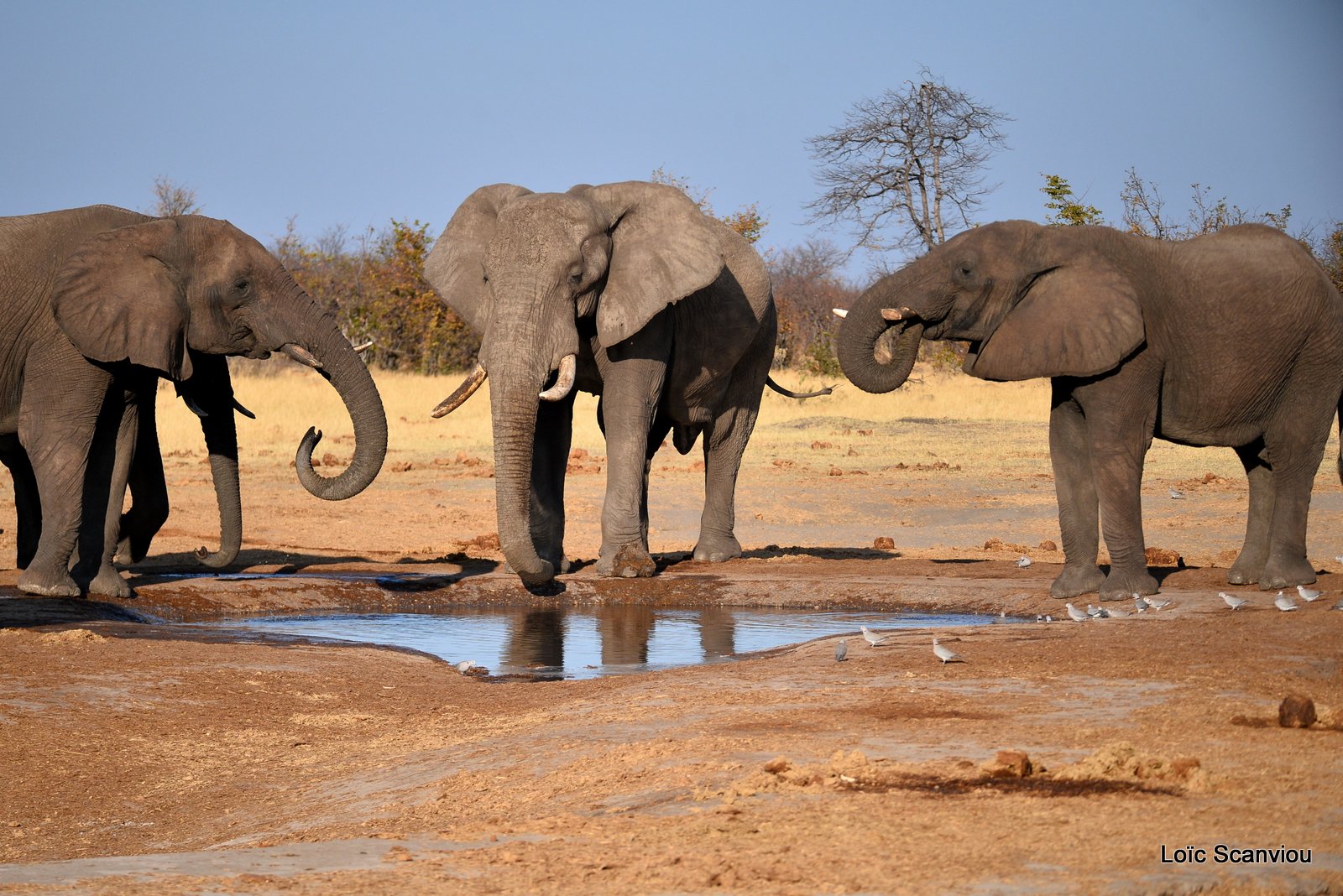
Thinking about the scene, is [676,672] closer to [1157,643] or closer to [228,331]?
[1157,643]

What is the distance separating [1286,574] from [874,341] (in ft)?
9.06

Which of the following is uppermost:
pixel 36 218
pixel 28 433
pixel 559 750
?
pixel 36 218

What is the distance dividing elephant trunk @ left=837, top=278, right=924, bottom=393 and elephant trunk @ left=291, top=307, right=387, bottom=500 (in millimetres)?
2856

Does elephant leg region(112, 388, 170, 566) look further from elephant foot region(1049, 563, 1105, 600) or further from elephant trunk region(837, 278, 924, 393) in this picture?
elephant foot region(1049, 563, 1105, 600)

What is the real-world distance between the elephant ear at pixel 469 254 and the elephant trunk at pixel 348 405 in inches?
40.1

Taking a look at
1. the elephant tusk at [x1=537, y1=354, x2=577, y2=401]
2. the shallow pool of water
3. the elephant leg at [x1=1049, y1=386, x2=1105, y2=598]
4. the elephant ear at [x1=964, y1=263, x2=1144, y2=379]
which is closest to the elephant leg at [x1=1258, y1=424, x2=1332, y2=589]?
the elephant leg at [x1=1049, y1=386, x2=1105, y2=598]

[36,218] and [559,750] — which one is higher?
[36,218]

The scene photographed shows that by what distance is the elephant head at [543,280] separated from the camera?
1013cm

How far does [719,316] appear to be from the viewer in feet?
40.8

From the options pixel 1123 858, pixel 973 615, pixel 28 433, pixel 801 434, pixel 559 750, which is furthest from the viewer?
pixel 801 434

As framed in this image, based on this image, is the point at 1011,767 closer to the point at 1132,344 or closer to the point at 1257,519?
the point at 1132,344

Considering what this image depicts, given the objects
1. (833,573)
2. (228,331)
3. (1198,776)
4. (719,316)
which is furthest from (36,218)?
(1198,776)

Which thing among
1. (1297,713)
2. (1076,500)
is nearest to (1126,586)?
(1076,500)

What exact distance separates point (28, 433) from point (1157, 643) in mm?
6418
